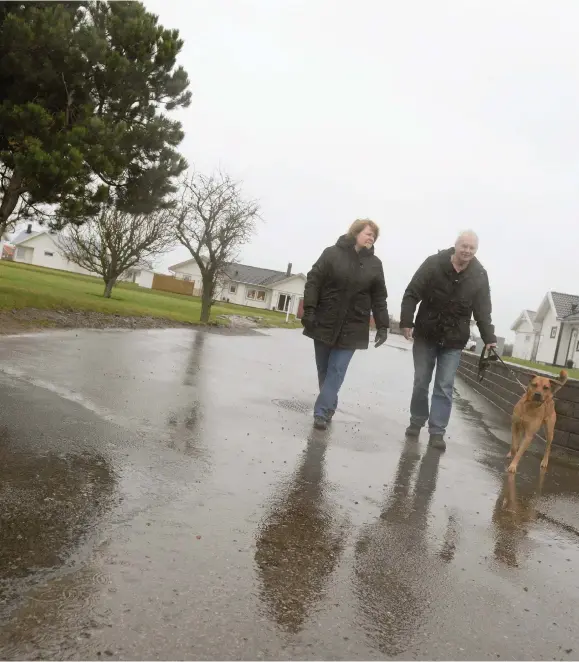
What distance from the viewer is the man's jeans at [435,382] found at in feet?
23.3

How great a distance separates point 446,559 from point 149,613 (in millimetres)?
1742

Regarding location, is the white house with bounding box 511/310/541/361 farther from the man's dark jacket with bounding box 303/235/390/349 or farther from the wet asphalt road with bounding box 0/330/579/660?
the wet asphalt road with bounding box 0/330/579/660

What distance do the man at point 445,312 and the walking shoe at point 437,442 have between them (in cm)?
1

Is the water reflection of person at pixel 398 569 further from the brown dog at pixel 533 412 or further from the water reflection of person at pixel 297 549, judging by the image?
the brown dog at pixel 533 412

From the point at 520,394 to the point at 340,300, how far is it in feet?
13.2

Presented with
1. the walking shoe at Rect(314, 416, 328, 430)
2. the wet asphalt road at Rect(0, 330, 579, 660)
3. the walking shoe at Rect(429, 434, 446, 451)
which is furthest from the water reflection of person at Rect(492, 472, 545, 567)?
the walking shoe at Rect(314, 416, 328, 430)

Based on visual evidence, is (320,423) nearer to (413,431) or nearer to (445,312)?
(413,431)

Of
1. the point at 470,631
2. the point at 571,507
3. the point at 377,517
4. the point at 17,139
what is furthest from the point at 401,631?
the point at 17,139

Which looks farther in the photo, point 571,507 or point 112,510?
point 571,507

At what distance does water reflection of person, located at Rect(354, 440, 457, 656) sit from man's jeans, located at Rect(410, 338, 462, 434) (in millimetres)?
2275

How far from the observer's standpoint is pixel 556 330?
51.1 meters

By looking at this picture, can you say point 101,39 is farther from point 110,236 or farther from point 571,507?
point 110,236

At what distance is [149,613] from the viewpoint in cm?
246

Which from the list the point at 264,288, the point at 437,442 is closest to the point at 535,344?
the point at 264,288
